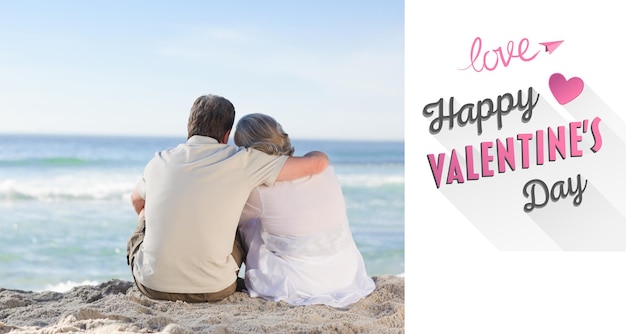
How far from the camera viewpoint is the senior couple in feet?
9.44

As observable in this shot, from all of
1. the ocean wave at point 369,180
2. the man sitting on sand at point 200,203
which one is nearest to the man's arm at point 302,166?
the man sitting on sand at point 200,203

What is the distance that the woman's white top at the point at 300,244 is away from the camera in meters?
3.04

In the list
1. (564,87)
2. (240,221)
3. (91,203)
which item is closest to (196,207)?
(240,221)

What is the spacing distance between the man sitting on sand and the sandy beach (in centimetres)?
10

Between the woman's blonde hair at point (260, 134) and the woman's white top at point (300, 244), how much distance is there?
166 mm

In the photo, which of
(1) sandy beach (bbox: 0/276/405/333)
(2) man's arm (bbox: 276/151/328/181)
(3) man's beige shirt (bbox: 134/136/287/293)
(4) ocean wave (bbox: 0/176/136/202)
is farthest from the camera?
(4) ocean wave (bbox: 0/176/136/202)

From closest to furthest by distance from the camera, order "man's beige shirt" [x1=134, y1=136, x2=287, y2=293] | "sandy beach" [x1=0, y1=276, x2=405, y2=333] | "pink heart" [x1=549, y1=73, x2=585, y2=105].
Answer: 1. "pink heart" [x1=549, y1=73, x2=585, y2=105]
2. "sandy beach" [x1=0, y1=276, x2=405, y2=333]
3. "man's beige shirt" [x1=134, y1=136, x2=287, y2=293]

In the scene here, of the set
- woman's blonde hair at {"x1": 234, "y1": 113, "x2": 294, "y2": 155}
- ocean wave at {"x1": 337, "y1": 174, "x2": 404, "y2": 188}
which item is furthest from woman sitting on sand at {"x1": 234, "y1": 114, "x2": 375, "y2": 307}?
ocean wave at {"x1": 337, "y1": 174, "x2": 404, "y2": 188}

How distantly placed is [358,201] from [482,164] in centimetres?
980

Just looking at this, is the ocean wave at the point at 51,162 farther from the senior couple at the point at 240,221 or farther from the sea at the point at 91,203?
the senior couple at the point at 240,221

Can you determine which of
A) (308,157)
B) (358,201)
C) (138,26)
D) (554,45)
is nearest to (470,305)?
(554,45)

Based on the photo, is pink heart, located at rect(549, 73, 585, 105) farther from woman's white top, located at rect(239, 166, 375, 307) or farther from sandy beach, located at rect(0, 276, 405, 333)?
woman's white top, located at rect(239, 166, 375, 307)

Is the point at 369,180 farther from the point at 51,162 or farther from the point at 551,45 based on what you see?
the point at 551,45

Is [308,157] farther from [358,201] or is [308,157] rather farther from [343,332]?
[358,201]
